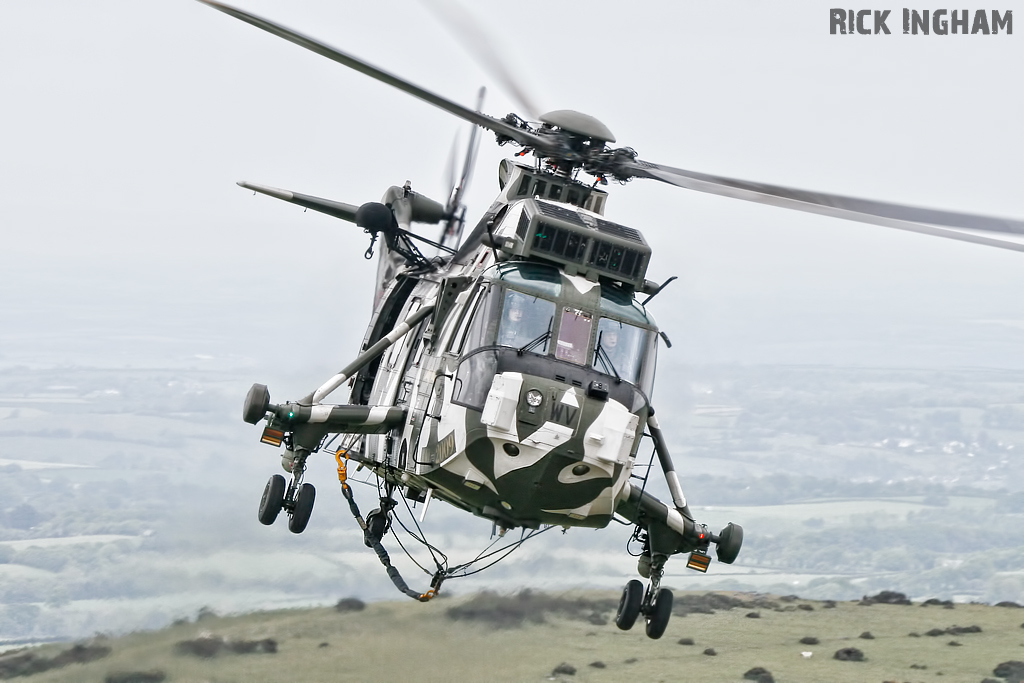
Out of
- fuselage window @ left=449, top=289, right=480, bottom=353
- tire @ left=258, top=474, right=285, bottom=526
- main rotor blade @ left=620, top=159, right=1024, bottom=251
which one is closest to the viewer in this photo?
main rotor blade @ left=620, top=159, right=1024, bottom=251

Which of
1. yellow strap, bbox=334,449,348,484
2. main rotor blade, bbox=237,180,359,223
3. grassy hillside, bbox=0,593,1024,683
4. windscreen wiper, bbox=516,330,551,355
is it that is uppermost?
main rotor blade, bbox=237,180,359,223

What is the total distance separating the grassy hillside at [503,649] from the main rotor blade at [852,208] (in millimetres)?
11664

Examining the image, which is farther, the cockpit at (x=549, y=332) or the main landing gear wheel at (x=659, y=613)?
the main landing gear wheel at (x=659, y=613)

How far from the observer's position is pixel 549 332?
15.0 metres

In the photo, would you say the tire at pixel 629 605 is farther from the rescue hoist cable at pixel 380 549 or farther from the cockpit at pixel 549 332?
the cockpit at pixel 549 332

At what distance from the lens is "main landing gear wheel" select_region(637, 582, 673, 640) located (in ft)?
59.6

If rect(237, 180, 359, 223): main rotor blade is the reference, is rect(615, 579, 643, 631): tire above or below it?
below

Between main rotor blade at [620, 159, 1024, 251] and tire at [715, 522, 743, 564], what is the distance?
5.08 metres

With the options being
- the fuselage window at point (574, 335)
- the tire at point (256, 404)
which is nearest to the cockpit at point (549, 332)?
the fuselage window at point (574, 335)

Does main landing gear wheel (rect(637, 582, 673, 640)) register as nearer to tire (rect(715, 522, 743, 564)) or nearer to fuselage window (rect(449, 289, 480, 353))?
tire (rect(715, 522, 743, 564))

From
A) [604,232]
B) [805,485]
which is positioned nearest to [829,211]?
[604,232]

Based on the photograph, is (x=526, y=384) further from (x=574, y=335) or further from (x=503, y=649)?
(x=503, y=649)

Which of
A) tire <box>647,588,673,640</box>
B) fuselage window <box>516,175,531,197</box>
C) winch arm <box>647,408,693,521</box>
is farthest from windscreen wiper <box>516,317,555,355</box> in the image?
tire <box>647,588,673,640</box>

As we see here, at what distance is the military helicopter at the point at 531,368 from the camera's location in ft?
46.8
